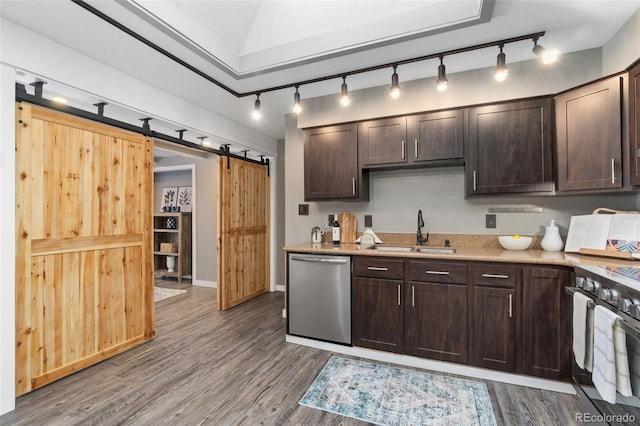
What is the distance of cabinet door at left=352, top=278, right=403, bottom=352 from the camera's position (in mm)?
2623

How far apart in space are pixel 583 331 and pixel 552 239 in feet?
3.40

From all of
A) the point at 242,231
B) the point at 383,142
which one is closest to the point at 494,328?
the point at 383,142

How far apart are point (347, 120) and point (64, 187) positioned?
102 inches

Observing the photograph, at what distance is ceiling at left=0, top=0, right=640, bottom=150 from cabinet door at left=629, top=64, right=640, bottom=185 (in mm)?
454

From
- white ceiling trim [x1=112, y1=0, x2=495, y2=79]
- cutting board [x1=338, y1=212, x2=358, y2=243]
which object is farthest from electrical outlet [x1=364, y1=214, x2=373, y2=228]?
white ceiling trim [x1=112, y1=0, x2=495, y2=79]

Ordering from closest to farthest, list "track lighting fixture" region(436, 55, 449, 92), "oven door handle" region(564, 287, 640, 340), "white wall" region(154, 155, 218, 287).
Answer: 1. "oven door handle" region(564, 287, 640, 340)
2. "track lighting fixture" region(436, 55, 449, 92)
3. "white wall" region(154, 155, 218, 287)

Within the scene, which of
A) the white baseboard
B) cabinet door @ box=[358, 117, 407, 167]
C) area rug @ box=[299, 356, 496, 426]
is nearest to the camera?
area rug @ box=[299, 356, 496, 426]

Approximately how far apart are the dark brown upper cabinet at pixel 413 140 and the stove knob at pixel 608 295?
148cm

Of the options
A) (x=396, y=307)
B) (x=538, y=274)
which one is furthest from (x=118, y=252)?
(x=538, y=274)

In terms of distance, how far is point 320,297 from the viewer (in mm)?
2928

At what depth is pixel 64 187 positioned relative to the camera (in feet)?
7.88

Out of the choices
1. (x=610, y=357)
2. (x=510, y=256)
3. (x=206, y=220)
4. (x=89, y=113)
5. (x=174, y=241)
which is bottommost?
(x=610, y=357)

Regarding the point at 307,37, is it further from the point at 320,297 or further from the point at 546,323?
the point at 546,323

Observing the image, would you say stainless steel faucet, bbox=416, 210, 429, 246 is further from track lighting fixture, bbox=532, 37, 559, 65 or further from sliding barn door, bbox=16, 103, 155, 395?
sliding barn door, bbox=16, 103, 155, 395
